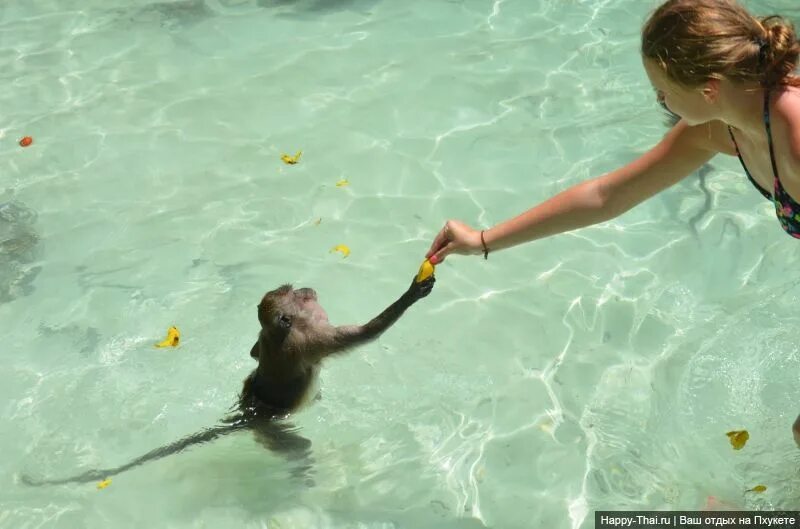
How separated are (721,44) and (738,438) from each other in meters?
2.42

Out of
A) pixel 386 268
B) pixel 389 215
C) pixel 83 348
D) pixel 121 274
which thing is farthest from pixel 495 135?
pixel 83 348

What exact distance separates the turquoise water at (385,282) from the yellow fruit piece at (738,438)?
0.43 ft

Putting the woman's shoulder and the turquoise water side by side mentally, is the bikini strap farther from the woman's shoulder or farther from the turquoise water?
the turquoise water

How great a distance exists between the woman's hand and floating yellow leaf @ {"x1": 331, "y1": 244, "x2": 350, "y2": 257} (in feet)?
7.02

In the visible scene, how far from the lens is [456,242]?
13.4 ft

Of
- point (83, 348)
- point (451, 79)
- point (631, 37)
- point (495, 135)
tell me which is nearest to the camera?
point (83, 348)

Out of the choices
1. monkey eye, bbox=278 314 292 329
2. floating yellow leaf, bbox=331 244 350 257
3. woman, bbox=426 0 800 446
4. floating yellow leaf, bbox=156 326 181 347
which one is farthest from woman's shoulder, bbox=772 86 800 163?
floating yellow leaf, bbox=156 326 181 347

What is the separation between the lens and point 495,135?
297 inches

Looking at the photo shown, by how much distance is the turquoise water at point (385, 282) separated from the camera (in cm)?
488

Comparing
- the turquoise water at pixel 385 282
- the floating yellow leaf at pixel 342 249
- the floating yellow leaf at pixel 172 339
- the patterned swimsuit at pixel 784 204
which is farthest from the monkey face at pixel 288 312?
the patterned swimsuit at pixel 784 204

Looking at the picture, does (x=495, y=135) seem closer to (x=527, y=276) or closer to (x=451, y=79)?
(x=451, y=79)

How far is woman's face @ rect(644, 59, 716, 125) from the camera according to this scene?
120 inches

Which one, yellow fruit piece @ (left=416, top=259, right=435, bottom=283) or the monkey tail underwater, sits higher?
yellow fruit piece @ (left=416, top=259, right=435, bottom=283)

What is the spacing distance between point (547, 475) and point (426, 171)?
3.12m
